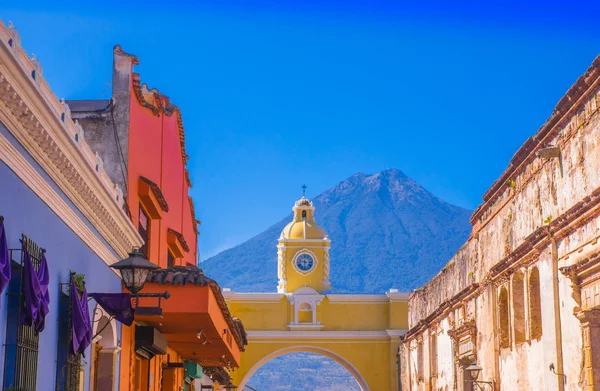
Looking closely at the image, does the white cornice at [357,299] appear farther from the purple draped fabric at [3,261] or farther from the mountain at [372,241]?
the mountain at [372,241]

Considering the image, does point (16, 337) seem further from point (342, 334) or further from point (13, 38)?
point (342, 334)

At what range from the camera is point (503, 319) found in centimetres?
1570

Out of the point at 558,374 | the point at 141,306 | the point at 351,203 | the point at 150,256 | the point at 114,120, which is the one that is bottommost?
Result: the point at 558,374

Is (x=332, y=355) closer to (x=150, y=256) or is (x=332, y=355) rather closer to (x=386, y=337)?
(x=386, y=337)

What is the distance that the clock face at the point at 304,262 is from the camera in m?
41.2

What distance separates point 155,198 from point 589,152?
22.0 ft

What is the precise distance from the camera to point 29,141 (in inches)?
322

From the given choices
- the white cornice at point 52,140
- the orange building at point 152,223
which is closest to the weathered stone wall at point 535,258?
the orange building at point 152,223

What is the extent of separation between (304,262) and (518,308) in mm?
26800

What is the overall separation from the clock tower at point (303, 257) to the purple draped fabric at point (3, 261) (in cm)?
3302

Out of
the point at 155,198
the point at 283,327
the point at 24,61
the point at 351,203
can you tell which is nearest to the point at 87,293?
the point at 24,61

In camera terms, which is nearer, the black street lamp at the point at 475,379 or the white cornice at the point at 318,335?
the black street lamp at the point at 475,379

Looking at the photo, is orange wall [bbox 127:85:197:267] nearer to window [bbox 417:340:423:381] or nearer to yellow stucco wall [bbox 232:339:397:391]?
window [bbox 417:340:423:381]

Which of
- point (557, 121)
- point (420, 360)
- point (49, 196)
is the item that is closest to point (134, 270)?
point (49, 196)
